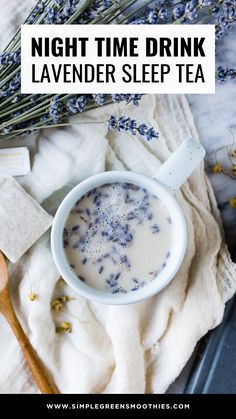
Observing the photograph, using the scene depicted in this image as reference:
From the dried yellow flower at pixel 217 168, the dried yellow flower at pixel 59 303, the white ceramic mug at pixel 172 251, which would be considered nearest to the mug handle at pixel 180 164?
the white ceramic mug at pixel 172 251

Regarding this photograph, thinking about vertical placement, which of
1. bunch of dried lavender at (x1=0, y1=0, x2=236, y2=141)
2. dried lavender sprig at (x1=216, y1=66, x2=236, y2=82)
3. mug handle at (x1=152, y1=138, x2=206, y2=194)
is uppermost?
bunch of dried lavender at (x1=0, y1=0, x2=236, y2=141)

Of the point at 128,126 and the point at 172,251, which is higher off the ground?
the point at 128,126

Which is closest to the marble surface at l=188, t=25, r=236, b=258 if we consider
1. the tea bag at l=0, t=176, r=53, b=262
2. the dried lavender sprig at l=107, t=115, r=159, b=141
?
the dried lavender sprig at l=107, t=115, r=159, b=141

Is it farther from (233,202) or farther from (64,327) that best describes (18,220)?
(233,202)

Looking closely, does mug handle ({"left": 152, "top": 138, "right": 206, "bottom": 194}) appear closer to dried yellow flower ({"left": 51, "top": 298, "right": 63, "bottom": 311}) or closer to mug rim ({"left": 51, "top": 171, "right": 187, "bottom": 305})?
mug rim ({"left": 51, "top": 171, "right": 187, "bottom": 305})

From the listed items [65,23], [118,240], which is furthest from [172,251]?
[65,23]

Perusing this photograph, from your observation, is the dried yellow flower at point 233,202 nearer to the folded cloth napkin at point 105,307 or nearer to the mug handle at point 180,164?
the folded cloth napkin at point 105,307
